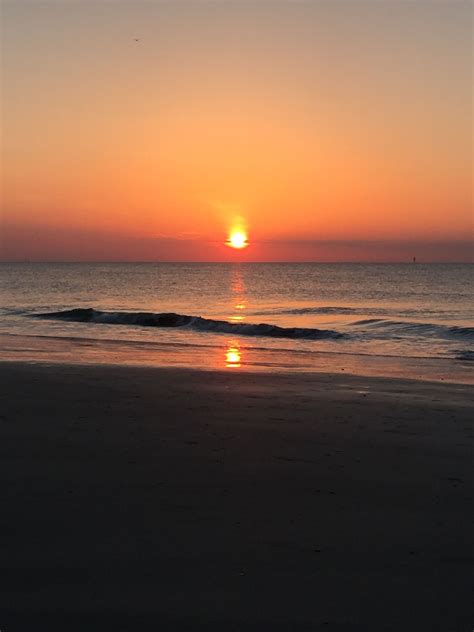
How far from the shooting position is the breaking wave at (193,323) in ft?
110

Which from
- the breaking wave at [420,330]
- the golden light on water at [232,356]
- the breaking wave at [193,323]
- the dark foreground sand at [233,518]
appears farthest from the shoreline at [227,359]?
the breaking wave at [420,330]

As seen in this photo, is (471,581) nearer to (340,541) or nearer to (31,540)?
(340,541)

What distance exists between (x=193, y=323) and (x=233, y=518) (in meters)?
33.7

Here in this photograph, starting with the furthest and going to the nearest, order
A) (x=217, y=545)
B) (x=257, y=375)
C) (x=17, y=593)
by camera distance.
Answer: (x=257, y=375) < (x=217, y=545) < (x=17, y=593)

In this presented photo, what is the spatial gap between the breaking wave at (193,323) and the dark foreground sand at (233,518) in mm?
21765

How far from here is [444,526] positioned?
630cm

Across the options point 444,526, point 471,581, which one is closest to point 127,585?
point 471,581

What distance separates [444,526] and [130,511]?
269cm

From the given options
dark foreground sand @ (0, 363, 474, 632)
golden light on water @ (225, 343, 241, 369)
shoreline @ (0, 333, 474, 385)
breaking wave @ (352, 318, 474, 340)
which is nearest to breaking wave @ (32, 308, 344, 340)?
breaking wave @ (352, 318, 474, 340)

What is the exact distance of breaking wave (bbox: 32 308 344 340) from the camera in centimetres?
3350

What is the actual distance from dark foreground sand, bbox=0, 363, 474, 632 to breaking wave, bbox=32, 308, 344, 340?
71.4ft

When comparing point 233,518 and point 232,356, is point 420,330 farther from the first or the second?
point 233,518

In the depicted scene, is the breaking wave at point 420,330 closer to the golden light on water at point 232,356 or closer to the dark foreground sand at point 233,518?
the golden light on water at point 232,356

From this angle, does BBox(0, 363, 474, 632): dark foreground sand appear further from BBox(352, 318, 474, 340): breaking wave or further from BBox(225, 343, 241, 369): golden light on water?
BBox(352, 318, 474, 340): breaking wave
